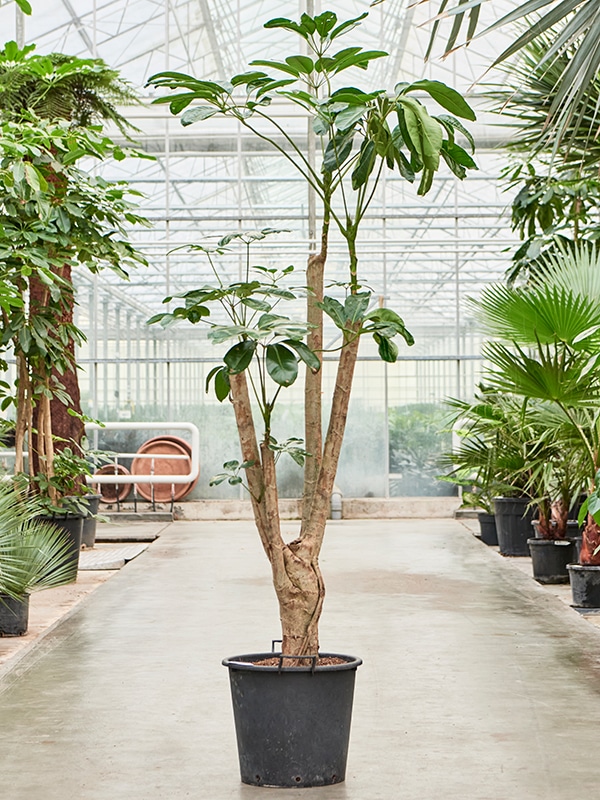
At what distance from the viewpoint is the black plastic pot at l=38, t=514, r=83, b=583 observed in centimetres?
650

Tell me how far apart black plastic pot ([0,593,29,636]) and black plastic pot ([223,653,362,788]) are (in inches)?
90.9

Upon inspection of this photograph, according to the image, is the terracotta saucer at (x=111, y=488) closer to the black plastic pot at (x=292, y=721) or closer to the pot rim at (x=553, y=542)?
the pot rim at (x=553, y=542)

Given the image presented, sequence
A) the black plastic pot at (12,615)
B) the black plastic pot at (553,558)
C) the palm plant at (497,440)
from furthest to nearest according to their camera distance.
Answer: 1. the palm plant at (497,440)
2. the black plastic pot at (553,558)
3. the black plastic pot at (12,615)

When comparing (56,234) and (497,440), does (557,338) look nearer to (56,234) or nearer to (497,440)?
(497,440)

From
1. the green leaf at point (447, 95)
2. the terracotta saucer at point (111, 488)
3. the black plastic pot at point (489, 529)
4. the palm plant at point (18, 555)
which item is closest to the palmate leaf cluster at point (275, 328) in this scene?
the green leaf at point (447, 95)

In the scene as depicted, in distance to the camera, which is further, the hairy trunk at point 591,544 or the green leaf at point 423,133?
the hairy trunk at point 591,544

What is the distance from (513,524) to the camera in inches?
310

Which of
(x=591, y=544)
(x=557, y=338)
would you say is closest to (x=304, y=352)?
(x=557, y=338)

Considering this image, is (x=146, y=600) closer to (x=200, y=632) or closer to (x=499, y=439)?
(x=200, y=632)

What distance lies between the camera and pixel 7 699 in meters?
3.73

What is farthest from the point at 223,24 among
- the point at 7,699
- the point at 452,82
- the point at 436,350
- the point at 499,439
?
the point at 7,699

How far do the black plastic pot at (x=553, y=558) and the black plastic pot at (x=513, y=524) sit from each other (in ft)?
4.10

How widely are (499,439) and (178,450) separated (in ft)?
15.9

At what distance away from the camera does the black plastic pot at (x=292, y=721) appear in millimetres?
2654
